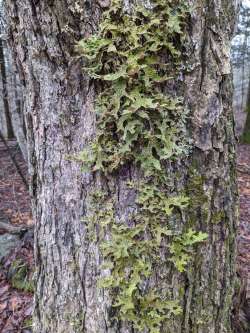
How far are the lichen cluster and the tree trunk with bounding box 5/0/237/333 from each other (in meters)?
0.04

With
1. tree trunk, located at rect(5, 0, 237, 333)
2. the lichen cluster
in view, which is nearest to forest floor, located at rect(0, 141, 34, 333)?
tree trunk, located at rect(5, 0, 237, 333)

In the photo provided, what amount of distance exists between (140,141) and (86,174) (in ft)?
0.82

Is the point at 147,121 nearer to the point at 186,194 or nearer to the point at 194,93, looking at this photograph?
the point at 194,93

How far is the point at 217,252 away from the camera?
4.52 feet

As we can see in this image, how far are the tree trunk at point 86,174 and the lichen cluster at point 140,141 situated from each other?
0.13ft

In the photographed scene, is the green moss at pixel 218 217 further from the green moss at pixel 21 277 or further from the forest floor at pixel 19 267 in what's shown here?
the green moss at pixel 21 277

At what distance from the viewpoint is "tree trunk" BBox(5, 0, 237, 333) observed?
3.82ft

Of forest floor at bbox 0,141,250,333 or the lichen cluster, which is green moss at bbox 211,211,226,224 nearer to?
the lichen cluster

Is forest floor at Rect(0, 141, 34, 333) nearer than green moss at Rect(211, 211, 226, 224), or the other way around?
green moss at Rect(211, 211, 226, 224)

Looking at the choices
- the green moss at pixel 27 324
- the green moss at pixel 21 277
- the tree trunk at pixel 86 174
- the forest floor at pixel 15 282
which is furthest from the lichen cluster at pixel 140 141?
the green moss at pixel 21 277

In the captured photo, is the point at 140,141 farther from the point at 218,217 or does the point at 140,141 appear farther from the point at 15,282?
the point at 15,282

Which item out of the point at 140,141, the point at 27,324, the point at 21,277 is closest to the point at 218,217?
the point at 140,141

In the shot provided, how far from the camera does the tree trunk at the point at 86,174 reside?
45.8 inches

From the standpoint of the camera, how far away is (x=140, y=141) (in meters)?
1.18
